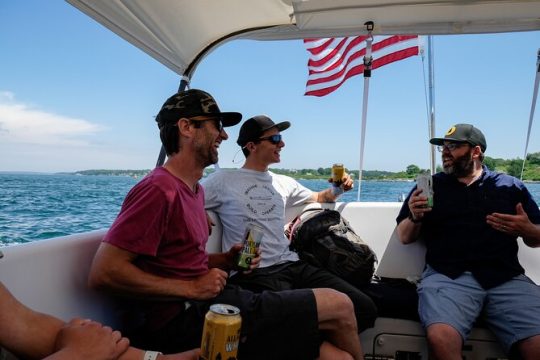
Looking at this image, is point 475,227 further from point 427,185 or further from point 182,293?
point 182,293

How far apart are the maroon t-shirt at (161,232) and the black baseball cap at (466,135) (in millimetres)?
1880

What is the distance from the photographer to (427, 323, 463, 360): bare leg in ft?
6.61

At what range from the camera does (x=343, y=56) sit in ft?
15.3

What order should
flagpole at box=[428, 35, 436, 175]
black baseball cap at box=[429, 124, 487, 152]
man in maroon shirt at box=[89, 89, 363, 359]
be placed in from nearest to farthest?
man in maroon shirt at box=[89, 89, 363, 359]
black baseball cap at box=[429, 124, 487, 152]
flagpole at box=[428, 35, 436, 175]

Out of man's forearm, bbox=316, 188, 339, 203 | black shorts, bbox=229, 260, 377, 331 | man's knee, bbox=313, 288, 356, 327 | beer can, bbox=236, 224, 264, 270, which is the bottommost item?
black shorts, bbox=229, 260, 377, 331

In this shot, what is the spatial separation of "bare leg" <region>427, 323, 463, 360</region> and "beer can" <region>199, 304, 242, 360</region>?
→ 53.2 inches

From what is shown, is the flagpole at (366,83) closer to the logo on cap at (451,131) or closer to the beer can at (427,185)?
the logo on cap at (451,131)

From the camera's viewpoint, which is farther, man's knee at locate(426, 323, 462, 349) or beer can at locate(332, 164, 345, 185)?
beer can at locate(332, 164, 345, 185)

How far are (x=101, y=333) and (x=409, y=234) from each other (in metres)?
2.06

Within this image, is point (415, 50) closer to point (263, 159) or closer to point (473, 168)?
point (473, 168)

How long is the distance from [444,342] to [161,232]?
1.52m

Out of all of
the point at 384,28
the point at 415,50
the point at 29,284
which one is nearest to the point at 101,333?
the point at 29,284

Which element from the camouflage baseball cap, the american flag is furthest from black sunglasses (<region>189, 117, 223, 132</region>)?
the american flag

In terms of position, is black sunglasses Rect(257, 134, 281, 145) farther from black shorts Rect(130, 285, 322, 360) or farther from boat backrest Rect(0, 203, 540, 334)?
black shorts Rect(130, 285, 322, 360)
